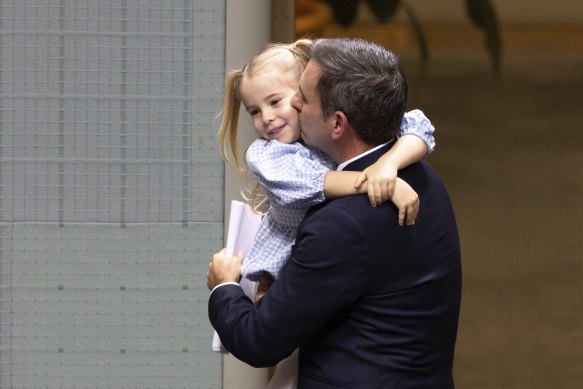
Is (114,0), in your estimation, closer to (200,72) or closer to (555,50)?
(200,72)

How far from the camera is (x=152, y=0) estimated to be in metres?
4.66

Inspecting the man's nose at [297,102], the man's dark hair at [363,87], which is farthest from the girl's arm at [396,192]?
the man's nose at [297,102]

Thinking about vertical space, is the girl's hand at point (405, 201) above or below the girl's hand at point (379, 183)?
below

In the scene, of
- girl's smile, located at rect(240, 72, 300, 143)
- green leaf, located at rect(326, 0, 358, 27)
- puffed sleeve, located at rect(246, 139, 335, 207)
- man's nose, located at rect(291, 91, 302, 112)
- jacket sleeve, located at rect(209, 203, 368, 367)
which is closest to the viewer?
jacket sleeve, located at rect(209, 203, 368, 367)

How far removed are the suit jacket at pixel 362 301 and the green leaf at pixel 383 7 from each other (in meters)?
2.55

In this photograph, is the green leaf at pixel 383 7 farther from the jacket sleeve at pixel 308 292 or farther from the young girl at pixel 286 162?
the jacket sleeve at pixel 308 292

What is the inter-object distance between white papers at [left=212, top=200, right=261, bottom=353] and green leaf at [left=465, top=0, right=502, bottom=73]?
2.49 meters

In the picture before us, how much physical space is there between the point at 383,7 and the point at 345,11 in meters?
0.17

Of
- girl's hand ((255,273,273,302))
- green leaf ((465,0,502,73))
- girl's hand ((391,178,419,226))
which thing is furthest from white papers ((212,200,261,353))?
green leaf ((465,0,502,73))

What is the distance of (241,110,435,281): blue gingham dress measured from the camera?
8.75 feet

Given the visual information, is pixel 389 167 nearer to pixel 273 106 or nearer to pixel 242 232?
pixel 273 106

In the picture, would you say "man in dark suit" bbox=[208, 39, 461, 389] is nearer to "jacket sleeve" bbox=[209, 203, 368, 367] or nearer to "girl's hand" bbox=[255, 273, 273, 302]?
"jacket sleeve" bbox=[209, 203, 368, 367]

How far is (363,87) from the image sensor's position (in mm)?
2521

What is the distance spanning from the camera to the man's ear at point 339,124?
255 cm
